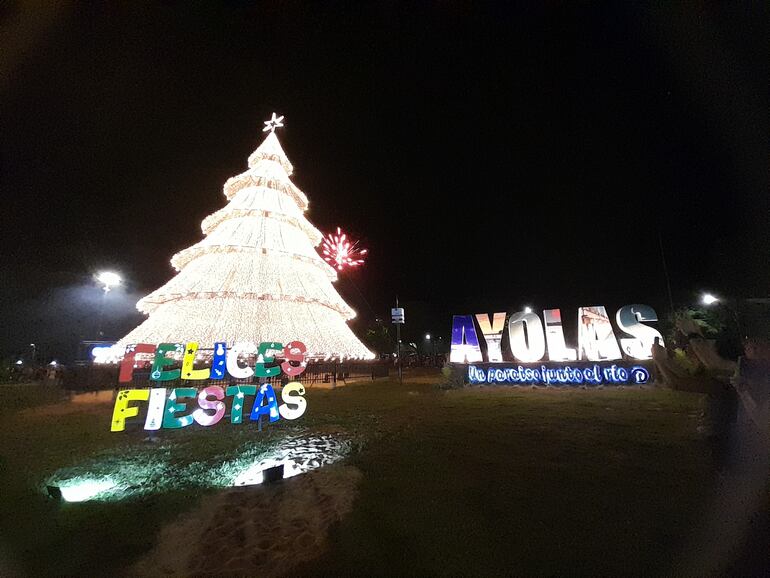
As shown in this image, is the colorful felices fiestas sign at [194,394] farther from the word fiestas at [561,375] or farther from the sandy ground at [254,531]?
the word fiestas at [561,375]

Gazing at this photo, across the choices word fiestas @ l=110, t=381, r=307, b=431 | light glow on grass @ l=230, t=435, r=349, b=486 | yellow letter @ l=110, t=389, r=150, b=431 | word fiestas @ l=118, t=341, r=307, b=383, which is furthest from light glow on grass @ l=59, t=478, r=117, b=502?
word fiestas @ l=118, t=341, r=307, b=383

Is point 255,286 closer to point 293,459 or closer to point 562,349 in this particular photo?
point 293,459

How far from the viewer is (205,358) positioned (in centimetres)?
1677

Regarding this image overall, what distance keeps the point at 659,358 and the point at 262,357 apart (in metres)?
18.4

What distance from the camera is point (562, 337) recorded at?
1919cm

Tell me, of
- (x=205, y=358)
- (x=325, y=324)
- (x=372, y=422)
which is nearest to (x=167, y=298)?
(x=205, y=358)

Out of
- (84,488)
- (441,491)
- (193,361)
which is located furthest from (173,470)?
(441,491)

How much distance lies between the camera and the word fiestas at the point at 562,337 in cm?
1800

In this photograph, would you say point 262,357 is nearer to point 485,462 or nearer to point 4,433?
point 485,462

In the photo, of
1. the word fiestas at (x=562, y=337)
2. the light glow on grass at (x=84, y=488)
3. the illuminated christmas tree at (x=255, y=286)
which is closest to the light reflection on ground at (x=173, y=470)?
the light glow on grass at (x=84, y=488)

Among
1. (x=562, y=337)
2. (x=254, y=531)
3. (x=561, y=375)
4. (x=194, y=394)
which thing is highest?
(x=562, y=337)

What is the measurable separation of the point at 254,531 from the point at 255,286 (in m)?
15.5

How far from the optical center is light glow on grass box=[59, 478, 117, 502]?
18.1ft

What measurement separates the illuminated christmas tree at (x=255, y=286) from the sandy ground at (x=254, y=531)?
13211 mm
